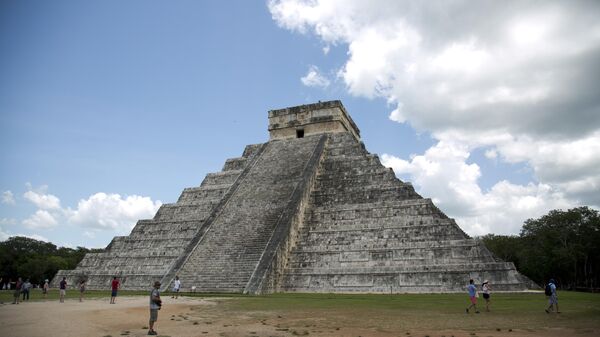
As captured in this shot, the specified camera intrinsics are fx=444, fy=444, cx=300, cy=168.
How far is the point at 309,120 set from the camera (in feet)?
88.1

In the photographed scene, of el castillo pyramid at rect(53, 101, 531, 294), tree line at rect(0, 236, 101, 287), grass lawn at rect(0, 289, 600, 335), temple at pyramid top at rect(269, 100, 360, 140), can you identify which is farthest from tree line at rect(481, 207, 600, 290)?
tree line at rect(0, 236, 101, 287)

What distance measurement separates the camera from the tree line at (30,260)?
4262 cm

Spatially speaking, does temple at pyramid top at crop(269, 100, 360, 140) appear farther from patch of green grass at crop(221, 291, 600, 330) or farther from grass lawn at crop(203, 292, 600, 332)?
grass lawn at crop(203, 292, 600, 332)

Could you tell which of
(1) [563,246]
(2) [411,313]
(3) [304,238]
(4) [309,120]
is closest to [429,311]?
(2) [411,313]

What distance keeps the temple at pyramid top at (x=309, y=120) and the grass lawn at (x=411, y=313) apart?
47.0 ft

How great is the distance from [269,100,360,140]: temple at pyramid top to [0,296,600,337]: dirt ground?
17029mm

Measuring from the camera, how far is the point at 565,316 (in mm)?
9422

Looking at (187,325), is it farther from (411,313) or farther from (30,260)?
(30,260)

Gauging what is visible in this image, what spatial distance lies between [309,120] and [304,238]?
10.3m

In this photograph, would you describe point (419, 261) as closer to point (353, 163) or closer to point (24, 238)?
point (353, 163)

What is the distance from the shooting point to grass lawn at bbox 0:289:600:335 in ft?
26.7

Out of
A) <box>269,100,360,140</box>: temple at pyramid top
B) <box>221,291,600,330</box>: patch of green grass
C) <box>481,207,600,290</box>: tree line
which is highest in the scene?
<box>269,100,360,140</box>: temple at pyramid top

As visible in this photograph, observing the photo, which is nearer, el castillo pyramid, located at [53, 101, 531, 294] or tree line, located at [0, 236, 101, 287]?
el castillo pyramid, located at [53, 101, 531, 294]

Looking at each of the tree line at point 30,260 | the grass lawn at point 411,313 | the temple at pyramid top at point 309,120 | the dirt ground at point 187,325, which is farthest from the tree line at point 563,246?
the tree line at point 30,260
